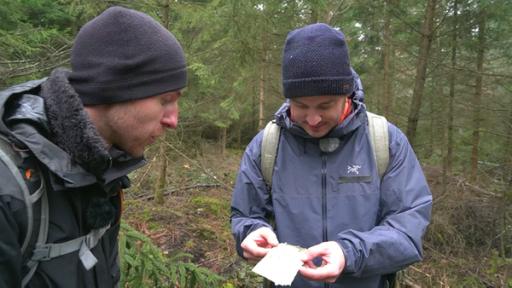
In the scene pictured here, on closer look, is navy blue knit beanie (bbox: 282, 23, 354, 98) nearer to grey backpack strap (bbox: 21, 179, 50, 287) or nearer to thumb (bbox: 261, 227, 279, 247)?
thumb (bbox: 261, 227, 279, 247)

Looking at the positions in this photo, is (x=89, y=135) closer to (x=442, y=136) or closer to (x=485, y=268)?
(x=485, y=268)

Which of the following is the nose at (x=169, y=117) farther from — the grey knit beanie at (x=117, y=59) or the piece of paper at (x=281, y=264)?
the piece of paper at (x=281, y=264)

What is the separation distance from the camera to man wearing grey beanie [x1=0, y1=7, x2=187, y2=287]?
125 cm

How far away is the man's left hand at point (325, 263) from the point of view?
173 cm

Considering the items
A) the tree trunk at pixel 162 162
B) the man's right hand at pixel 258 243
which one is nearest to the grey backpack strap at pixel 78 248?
the man's right hand at pixel 258 243

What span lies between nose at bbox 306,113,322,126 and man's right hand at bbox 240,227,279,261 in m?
0.62

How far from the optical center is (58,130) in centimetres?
140

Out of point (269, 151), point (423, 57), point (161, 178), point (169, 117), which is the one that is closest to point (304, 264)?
point (269, 151)

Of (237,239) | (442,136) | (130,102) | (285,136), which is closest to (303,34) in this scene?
(285,136)

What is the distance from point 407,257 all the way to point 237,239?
2.95 feet

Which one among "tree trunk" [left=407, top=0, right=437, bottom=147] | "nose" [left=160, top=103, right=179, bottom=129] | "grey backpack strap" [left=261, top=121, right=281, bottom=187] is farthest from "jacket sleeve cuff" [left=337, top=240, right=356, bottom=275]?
"tree trunk" [left=407, top=0, right=437, bottom=147]

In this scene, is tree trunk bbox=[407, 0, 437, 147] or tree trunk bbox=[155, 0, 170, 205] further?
tree trunk bbox=[155, 0, 170, 205]

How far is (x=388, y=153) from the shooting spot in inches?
81.4

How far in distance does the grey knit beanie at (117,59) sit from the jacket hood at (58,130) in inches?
2.9
